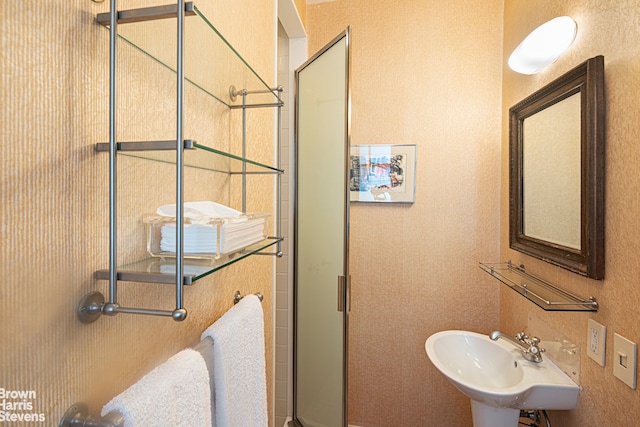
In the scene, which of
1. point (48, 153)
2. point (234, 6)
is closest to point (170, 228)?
point (48, 153)

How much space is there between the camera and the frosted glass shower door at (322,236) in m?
1.63

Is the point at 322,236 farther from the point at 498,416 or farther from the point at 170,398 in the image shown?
the point at 170,398

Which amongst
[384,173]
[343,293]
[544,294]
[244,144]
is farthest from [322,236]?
[544,294]

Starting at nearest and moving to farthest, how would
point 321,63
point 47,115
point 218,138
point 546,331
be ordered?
point 47,115
point 218,138
point 546,331
point 321,63

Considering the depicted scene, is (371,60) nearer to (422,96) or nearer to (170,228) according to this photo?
(422,96)

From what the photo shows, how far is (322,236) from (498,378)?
108 centimetres

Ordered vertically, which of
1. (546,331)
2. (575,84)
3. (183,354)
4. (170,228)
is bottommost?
(546,331)

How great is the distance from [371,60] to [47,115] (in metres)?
1.94

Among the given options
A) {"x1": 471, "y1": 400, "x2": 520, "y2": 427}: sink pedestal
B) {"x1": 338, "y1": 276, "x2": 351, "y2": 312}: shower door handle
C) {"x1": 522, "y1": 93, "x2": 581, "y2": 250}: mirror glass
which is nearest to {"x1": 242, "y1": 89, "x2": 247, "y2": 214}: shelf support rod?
{"x1": 338, "y1": 276, "x2": 351, "y2": 312}: shower door handle

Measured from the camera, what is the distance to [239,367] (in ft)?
2.59

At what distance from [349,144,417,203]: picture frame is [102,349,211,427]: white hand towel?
1.56 meters

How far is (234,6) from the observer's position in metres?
1.03

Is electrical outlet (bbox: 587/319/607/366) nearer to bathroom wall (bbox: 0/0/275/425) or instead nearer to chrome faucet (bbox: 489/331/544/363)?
chrome faucet (bbox: 489/331/544/363)

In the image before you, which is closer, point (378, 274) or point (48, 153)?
point (48, 153)
